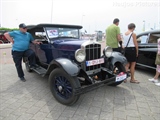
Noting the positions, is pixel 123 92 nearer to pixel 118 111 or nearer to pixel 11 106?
pixel 118 111

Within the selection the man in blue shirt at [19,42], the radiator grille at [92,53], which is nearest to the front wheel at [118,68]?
the radiator grille at [92,53]

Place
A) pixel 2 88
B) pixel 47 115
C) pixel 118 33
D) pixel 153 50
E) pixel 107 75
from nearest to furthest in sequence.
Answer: pixel 47 115 → pixel 107 75 → pixel 2 88 → pixel 118 33 → pixel 153 50

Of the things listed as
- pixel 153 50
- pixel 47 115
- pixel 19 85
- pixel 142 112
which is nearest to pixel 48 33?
pixel 19 85

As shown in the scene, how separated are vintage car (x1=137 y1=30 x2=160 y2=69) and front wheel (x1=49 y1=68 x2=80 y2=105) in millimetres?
3380

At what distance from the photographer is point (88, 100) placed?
3301 mm

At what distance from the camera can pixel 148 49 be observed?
509 cm

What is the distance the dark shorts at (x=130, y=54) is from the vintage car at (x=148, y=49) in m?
1.16

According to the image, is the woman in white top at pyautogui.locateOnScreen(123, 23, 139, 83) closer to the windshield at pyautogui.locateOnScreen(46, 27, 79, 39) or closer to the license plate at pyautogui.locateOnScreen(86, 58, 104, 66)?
the license plate at pyautogui.locateOnScreen(86, 58, 104, 66)

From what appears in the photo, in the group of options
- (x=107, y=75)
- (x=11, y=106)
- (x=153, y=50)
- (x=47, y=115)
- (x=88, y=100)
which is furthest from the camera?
(x=153, y=50)

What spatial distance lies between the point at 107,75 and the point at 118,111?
0.99 metres

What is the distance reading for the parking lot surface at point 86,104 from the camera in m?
2.67

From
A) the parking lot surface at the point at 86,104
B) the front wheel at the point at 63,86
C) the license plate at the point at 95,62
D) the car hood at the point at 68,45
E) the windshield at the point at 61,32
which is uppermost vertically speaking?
the windshield at the point at 61,32

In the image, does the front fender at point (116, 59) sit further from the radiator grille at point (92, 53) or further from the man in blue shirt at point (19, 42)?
the man in blue shirt at point (19, 42)

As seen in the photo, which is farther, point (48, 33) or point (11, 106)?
point (48, 33)
